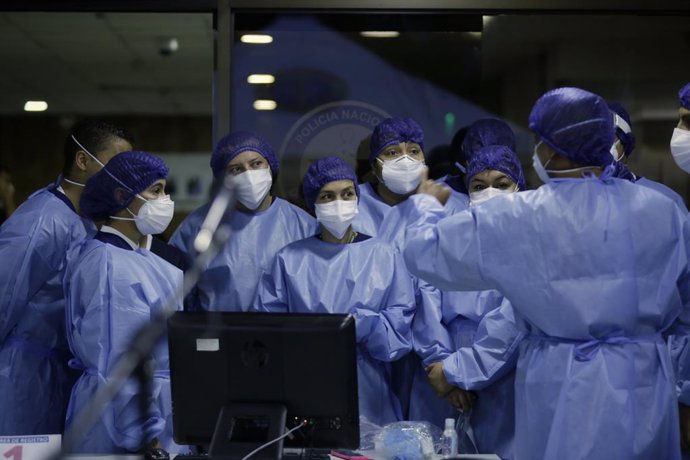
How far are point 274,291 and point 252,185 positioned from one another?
A: 465 mm

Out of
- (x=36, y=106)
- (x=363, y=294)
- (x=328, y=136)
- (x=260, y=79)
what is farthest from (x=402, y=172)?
(x=36, y=106)

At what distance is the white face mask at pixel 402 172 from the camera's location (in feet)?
13.2

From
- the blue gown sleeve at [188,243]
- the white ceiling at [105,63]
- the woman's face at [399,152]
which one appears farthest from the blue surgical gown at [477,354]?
the white ceiling at [105,63]

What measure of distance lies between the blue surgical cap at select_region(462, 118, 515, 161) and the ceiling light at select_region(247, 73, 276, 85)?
1038 mm

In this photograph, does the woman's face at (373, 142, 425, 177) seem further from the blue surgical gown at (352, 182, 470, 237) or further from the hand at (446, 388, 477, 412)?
the hand at (446, 388, 477, 412)

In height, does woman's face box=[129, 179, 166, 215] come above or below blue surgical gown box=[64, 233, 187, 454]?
above

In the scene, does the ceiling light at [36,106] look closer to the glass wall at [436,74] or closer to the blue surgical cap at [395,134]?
the glass wall at [436,74]

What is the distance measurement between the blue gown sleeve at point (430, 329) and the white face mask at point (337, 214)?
0.40 meters

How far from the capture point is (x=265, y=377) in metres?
2.44

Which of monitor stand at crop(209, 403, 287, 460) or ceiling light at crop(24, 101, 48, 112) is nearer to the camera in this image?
monitor stand at crop(209, 403, 287, 460)

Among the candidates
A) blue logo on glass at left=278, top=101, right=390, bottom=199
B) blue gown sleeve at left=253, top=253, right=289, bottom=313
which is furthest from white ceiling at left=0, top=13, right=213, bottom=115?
blue gown sleeve at left=253, top=253, right=289, bottom=313

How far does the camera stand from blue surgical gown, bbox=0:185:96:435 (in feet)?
11.8

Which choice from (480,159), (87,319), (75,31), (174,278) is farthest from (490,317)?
(75,31)

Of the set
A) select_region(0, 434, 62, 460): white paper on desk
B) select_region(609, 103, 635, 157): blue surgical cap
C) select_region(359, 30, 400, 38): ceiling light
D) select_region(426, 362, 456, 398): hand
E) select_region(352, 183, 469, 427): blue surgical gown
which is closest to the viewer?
select_region(0, 434, 62, 460): white paper on desk
